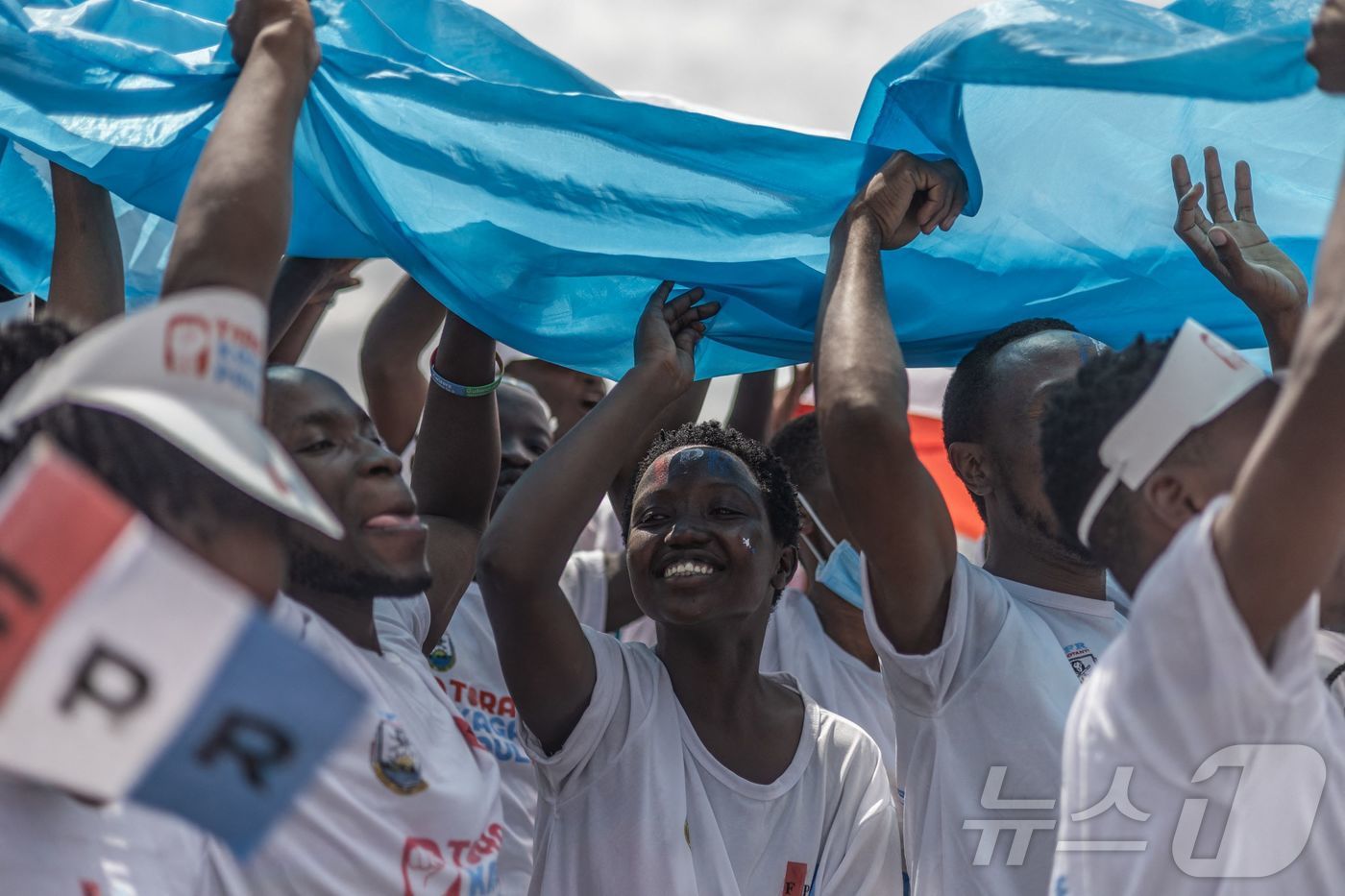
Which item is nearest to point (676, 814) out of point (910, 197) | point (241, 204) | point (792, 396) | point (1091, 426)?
point (1091, 426)

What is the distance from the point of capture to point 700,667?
338cm

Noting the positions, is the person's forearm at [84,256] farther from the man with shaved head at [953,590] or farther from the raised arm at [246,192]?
the man with shaved head at [953,590]

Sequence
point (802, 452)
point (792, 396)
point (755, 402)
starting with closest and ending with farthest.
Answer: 1. point (755, 402)
2. point (802, 452)
3. point (792, 396)

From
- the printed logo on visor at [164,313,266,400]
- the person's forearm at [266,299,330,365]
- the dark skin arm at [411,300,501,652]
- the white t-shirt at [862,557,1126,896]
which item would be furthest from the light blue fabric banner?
the printed logo on visor at [164,313,266,400]

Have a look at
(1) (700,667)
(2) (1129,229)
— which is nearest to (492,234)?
(1) (700,667)

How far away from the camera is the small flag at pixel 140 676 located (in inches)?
57.9

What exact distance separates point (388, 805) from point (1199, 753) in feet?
4.18

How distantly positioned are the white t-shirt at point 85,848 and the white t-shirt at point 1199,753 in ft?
4.21

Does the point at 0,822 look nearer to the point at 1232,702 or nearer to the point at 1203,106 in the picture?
the point at 1232,702

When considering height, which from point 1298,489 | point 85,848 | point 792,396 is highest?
point 792,396

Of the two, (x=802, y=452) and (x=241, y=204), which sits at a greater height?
(x=802, y=452)

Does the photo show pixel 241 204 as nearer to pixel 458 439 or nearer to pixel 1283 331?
pixel 458 439

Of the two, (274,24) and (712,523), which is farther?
(712,523)

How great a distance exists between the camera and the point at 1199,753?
2.01 meters
